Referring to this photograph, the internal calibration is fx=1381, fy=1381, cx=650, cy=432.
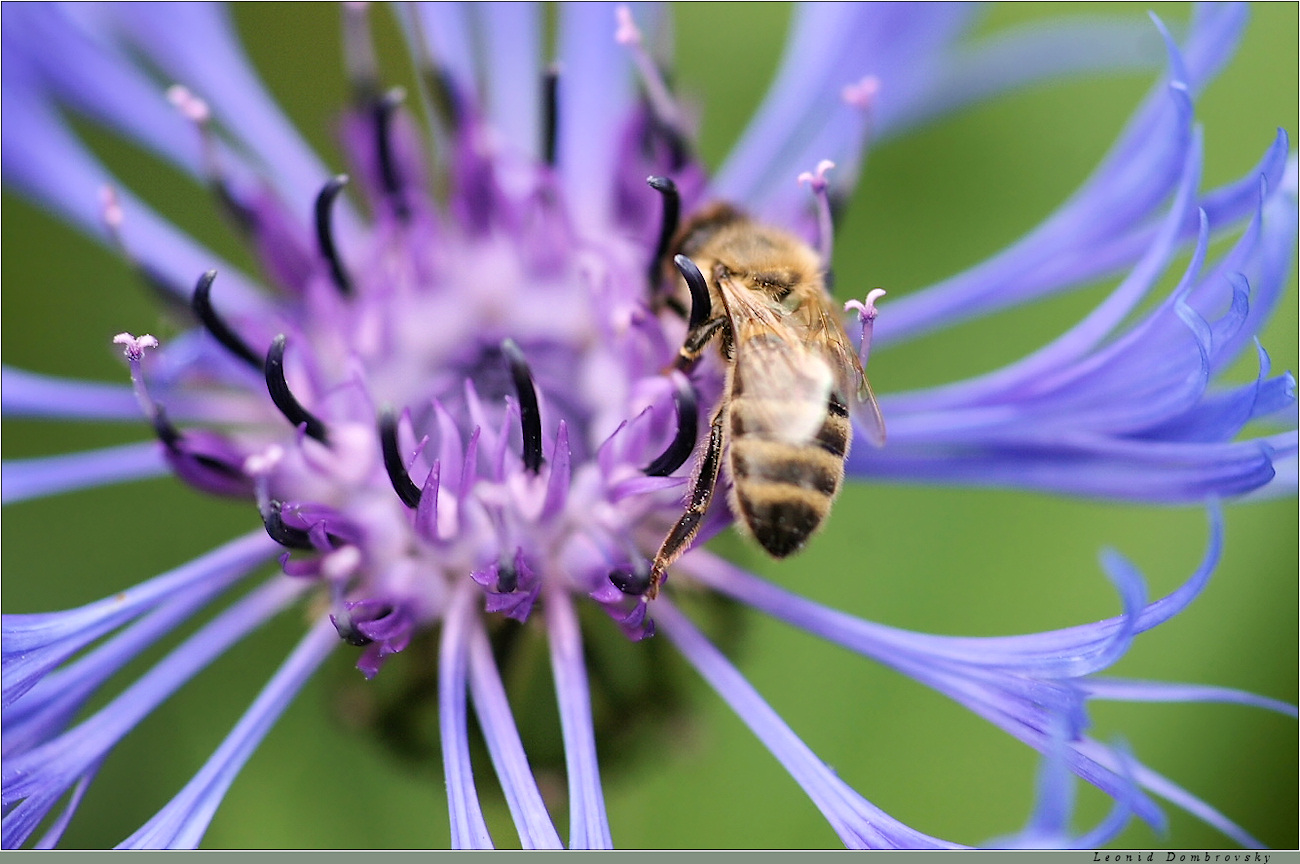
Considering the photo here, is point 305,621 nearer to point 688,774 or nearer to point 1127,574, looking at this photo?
point 688,774

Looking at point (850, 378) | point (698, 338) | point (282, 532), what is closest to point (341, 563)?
point (282, 532)

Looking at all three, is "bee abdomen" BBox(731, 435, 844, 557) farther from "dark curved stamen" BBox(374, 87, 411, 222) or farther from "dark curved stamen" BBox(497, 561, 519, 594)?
"dark curved stamen" BBox(374, 87, 411, 222)

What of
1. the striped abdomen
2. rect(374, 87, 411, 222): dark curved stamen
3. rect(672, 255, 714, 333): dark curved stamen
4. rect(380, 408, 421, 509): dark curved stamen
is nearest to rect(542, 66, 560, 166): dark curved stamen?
rect(374, 87, 411, 222): dark curved stamen

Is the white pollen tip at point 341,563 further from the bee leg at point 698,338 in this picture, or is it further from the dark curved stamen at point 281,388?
the bee leg at point 698,338

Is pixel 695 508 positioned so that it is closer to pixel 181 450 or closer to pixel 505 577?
pixel 505 577

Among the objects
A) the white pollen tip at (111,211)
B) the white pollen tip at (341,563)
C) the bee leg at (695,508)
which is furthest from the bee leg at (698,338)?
the white pollen tip at (111,211)

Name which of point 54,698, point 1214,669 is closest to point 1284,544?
point 1214,669
